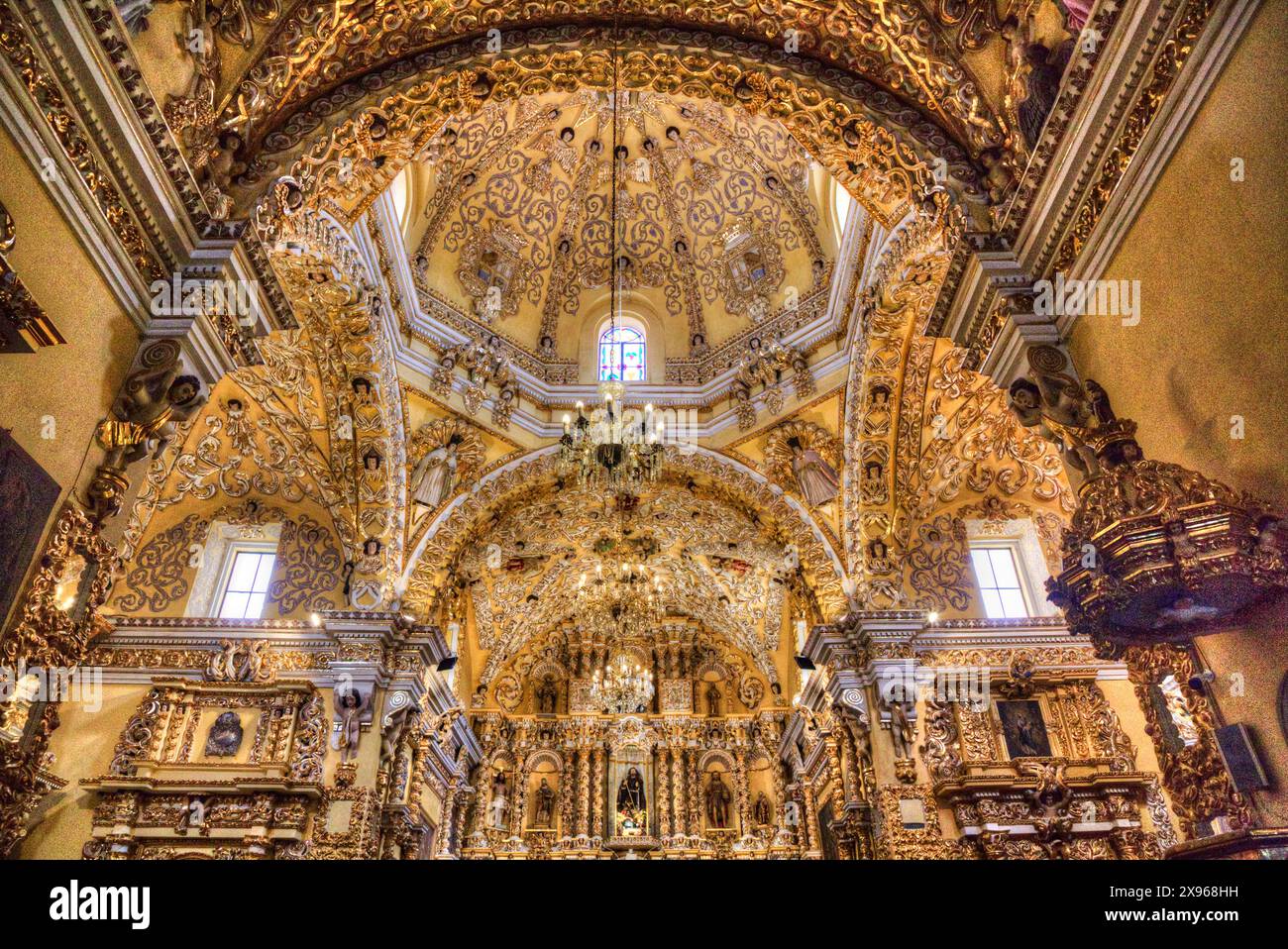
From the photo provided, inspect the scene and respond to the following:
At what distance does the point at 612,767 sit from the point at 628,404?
9.98m

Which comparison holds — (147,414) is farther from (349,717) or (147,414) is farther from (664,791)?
(664,791)

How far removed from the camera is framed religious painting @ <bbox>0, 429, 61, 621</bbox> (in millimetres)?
4371

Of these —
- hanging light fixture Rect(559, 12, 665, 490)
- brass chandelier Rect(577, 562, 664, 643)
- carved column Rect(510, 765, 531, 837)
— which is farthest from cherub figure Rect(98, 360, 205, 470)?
carved column Rect(510, 765, 531, 837)

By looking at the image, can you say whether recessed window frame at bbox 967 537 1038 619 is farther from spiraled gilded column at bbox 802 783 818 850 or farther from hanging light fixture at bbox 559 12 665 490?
hanging light fixture at bbox 559 12 665 490

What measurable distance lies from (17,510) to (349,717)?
7.40 m

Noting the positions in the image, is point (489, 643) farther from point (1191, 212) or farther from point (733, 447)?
point (1191, 212)

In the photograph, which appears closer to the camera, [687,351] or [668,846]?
[687,351]

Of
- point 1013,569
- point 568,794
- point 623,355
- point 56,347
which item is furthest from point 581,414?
point 568,794

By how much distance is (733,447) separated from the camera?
43.7 feet

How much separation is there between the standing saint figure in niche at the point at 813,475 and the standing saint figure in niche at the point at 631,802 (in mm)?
9672

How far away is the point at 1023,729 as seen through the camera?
36.1 feet

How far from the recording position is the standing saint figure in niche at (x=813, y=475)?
41.4ft

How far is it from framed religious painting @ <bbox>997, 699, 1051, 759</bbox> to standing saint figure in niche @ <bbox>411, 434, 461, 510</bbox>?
30.3ft
